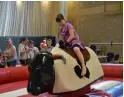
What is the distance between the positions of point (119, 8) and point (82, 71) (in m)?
6.84

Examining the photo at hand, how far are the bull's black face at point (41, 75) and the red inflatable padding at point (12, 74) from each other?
1.87m

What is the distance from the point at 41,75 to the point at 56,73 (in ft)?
0.39

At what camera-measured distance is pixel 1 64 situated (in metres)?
4.46

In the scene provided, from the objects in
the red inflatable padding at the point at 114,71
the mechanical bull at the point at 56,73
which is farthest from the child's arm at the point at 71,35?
Answer: the red inflatable padding at the point at 114,71

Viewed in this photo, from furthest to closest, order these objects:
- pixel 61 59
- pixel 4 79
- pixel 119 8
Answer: pixel 119 8
pixel 4 79
pixel 61 59

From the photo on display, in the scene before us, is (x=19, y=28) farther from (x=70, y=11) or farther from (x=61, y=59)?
(x=61, y=59)

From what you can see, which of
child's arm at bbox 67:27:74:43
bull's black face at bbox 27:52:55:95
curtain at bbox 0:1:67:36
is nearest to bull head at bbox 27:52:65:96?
bull's black face at bbox 27:52:55:95

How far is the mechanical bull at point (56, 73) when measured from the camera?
1778 millimetres

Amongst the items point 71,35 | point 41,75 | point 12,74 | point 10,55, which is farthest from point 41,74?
point 10,55

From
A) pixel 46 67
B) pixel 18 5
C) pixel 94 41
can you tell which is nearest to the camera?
pixel 46 67

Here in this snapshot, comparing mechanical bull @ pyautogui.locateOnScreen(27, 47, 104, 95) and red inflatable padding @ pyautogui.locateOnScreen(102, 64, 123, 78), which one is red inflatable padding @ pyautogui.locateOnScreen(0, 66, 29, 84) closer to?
red inflatable padding @ pyautogui.locateOnScreen(102, 64, 123, 78)

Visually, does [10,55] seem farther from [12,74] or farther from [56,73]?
[56,73]

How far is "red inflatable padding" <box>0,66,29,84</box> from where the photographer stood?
3.57m

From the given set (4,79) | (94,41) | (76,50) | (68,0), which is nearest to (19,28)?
(68,0)
